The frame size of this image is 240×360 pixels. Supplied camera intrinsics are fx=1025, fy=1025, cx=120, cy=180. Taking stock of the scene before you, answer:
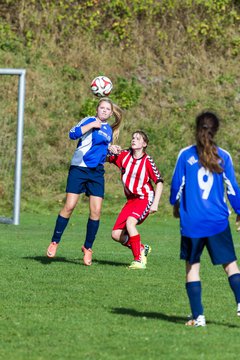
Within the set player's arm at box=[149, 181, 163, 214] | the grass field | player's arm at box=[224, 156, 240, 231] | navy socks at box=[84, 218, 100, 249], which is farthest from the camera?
navy socks at box=[84, 218, 100, 249]

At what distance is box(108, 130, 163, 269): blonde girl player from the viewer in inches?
458

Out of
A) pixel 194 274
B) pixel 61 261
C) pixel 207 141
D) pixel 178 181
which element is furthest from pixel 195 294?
pixel 61 261

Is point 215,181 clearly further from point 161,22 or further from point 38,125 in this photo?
point 161,22

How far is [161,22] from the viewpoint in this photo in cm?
2542

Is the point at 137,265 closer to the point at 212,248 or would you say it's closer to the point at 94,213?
the point at 94,213

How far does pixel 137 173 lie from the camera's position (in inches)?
461

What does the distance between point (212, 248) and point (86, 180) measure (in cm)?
420

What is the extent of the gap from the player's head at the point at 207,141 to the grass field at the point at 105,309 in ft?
4.04

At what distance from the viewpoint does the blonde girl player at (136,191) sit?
11.6 metres

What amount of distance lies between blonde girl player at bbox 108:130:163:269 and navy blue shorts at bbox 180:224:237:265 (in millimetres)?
3878

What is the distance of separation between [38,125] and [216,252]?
48.5 ft

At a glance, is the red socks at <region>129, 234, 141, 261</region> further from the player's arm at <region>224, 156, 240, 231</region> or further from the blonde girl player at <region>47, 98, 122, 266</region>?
the player's arm at <region>224, 156, 240, 231</region>

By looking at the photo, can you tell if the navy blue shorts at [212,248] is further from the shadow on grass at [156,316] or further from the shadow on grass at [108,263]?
the shadow on grass at [108,263]

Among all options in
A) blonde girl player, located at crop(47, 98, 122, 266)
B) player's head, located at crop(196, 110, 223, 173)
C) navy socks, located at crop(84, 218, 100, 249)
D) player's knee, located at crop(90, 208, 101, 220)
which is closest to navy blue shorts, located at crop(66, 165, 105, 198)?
blonde girl player, located at crop(47, 98, 122, 266)
